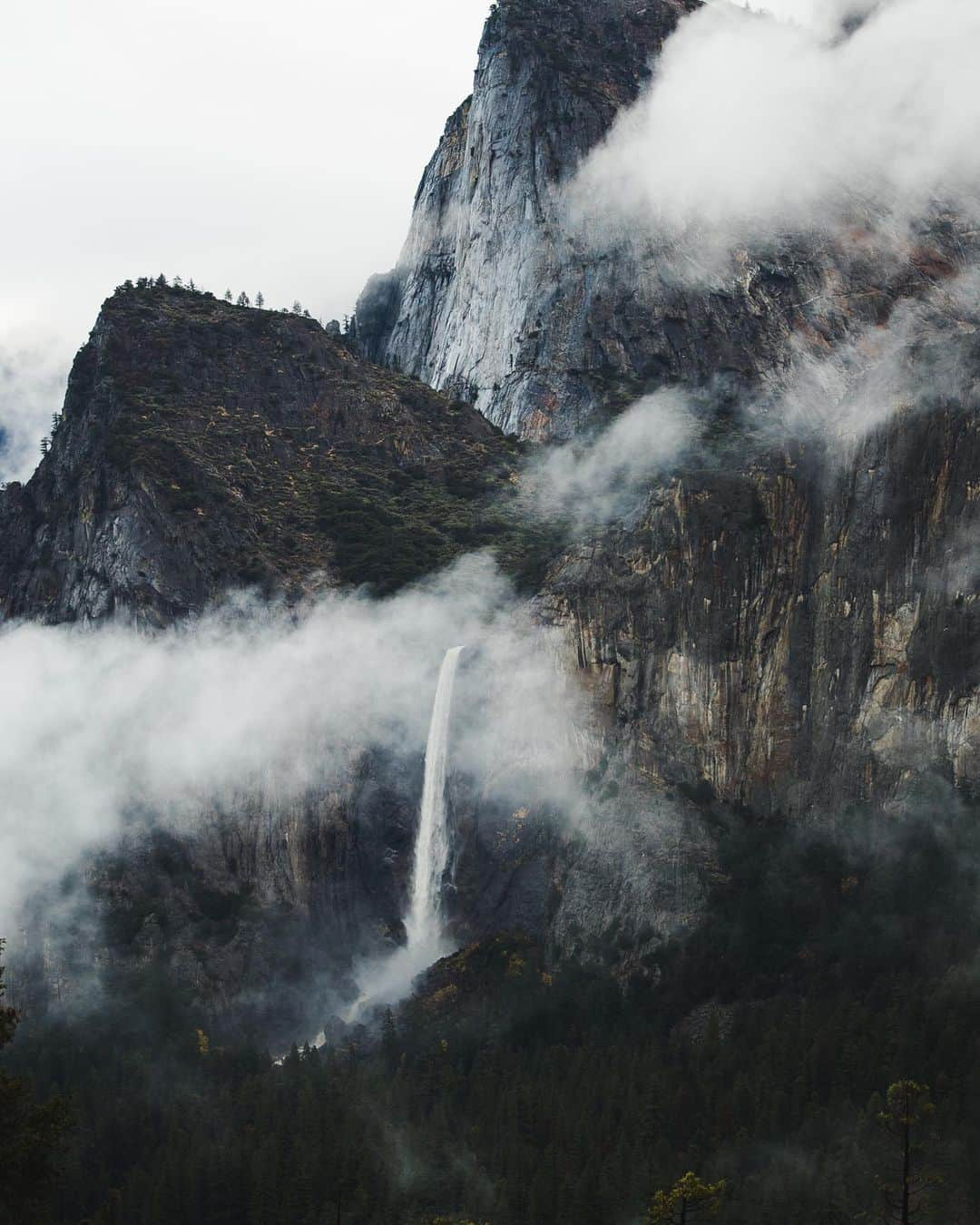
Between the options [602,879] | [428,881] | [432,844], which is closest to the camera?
[602,879]

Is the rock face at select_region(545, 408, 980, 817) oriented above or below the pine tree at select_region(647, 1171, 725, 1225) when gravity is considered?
above

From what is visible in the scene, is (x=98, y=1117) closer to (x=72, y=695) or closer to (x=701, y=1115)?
(x=701, y=1115)

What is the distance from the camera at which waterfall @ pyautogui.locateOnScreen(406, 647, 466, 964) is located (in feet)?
557

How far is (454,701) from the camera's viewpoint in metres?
179

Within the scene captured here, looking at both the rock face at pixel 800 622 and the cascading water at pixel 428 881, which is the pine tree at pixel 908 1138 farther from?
the cascading water at pixel 428 881

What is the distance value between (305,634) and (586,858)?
4325 centimetres

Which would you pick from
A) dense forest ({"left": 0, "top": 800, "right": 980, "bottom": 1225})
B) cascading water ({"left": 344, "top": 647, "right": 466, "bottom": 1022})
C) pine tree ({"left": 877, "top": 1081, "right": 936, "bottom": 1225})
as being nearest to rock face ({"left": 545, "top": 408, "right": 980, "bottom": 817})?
dense forest ({"left": 0, "top": 800, "right": 980, "bottom": 1225})

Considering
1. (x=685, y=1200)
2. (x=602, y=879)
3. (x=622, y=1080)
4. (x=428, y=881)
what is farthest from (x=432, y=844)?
(x=685, y=1200)

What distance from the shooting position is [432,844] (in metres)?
174

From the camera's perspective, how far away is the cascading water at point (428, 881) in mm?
166375

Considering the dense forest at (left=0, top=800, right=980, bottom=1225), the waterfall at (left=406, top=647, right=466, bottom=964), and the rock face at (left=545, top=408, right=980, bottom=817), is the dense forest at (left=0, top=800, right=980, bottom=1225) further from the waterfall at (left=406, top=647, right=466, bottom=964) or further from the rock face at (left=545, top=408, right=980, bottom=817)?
the waterfall at (left=406, top=647, right=466, bottom=964)

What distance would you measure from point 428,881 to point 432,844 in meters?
3.28

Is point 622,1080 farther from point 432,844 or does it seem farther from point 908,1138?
point 432,844

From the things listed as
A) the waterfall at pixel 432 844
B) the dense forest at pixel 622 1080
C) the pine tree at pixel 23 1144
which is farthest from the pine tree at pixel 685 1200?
the waterfall at pixel 432 844
